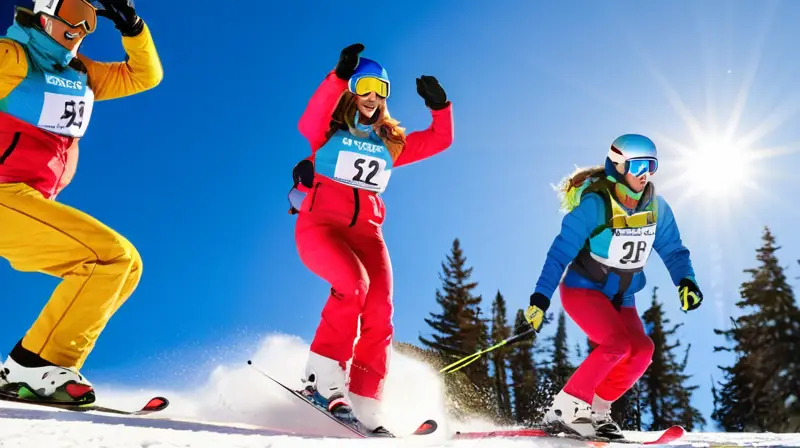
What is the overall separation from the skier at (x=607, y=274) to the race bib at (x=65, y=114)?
3715 mm

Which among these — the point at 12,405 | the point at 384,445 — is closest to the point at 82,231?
the point at 12,405

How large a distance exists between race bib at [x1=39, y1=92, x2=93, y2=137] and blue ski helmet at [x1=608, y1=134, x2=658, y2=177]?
169 inches

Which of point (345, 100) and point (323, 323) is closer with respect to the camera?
point (323, 323)

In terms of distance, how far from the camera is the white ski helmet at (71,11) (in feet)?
15.4

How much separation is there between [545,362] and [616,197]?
93.0 ft

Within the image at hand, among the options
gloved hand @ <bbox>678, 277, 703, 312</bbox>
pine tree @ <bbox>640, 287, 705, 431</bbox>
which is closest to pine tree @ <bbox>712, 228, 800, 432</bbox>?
pine tree @ <bbox>640, 287, 705, 431</bbox>

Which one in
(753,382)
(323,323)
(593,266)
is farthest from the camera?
(753,382)

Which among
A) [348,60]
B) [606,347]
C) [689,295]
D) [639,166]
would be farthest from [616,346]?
[348,60]

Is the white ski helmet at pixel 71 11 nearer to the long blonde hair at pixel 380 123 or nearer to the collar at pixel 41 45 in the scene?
the collar at pixel 41 45

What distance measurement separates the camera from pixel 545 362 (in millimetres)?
32906

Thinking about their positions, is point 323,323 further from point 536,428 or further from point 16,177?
point 16,177

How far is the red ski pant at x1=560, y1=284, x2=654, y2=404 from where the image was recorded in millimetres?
5473

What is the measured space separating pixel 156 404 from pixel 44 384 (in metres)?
0.68

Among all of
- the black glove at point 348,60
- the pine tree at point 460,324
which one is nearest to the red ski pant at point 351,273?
the black glove at point 348,60
